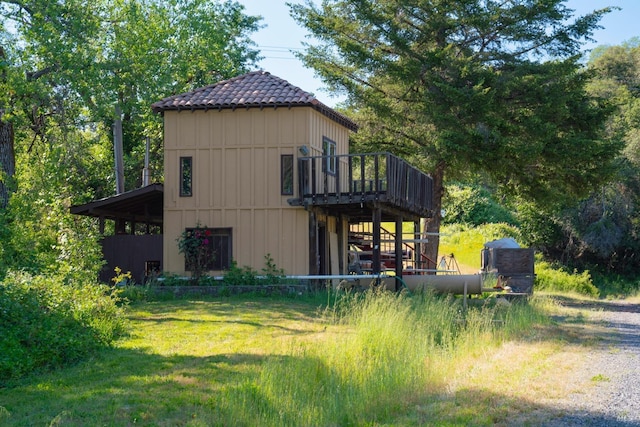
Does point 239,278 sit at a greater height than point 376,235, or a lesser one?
lesser

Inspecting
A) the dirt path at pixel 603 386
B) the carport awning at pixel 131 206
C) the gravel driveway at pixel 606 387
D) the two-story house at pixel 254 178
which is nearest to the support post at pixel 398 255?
the two-story house at pixel 254 178

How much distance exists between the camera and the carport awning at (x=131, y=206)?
1003 inches

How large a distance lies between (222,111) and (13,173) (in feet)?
23.1

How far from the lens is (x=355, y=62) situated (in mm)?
28406

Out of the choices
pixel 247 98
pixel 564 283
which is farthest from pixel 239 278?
pixel 564 283

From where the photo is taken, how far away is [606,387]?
34.1 feet

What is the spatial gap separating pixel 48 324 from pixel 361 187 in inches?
495

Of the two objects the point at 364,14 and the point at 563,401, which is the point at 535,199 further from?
the point at 563,401

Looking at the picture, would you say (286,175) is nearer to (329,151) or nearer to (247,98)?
(329,151)

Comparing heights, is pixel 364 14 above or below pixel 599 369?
above

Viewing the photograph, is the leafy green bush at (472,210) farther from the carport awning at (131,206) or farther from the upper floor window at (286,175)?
the upper floor window at (286,175)

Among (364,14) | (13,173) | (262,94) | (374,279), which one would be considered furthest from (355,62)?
(13,173)

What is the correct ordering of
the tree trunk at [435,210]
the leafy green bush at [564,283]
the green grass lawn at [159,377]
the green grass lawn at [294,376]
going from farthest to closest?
the leafy green bush at [564,283] < the tree trunk at [435,210] < the green grass lawn at [294,376] < the green grass lawn at [159,377]

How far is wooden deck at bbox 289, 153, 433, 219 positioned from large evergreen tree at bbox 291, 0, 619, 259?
205 centimetres
